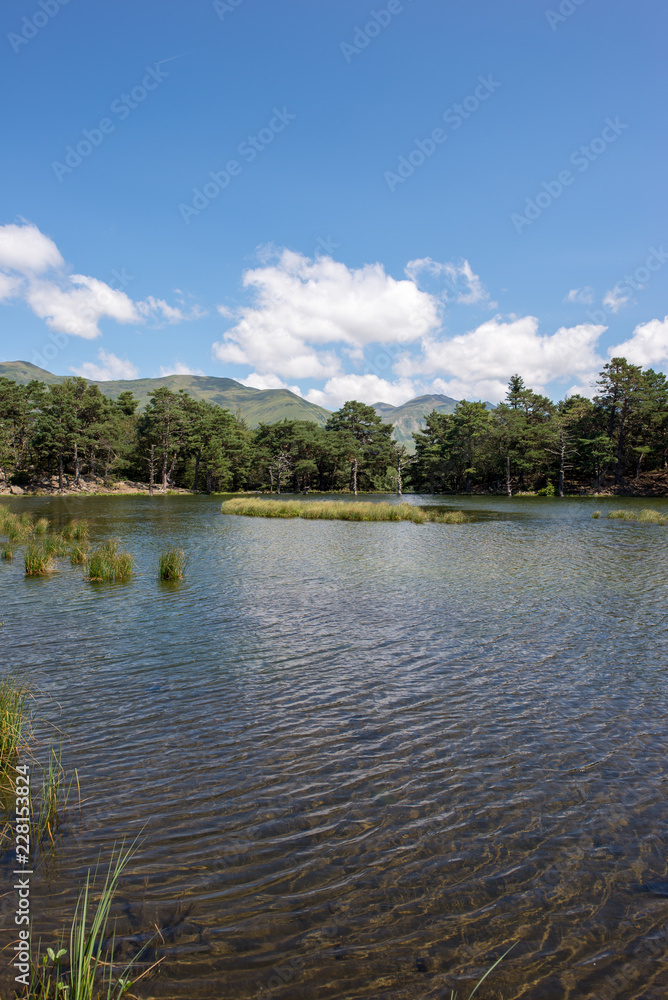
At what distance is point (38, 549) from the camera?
1991 centimetres

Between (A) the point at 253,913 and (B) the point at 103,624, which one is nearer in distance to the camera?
(A) the point at 253,913

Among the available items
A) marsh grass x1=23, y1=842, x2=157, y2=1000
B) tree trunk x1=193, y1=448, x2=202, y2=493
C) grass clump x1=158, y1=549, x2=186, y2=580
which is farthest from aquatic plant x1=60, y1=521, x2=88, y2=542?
tree trunk x1=193, y1=448, x2=202, y2=493

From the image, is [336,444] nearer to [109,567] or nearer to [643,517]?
[643,517]

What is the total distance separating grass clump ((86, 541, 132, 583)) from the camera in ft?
59.1

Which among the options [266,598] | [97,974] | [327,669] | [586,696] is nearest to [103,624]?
[266,598]

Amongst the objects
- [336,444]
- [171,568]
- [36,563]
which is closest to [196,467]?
[336,444]

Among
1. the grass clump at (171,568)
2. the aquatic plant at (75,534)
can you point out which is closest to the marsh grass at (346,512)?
the aquatic plant at (75,534)

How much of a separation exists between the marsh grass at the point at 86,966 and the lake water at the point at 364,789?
15cm

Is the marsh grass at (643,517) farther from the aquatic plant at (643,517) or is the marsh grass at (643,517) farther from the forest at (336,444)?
the forest at (336,444)

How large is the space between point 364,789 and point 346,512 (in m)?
40.0

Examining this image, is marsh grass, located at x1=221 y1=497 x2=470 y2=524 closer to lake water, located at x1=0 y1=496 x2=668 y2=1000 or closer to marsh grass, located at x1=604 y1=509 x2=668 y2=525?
marsh grass, located at x1=604 y1=509 x2=668 y2=525

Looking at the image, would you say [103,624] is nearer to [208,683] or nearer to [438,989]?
[208,683]

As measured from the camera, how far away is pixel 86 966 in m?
3.30

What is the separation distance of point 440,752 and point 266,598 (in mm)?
9393
